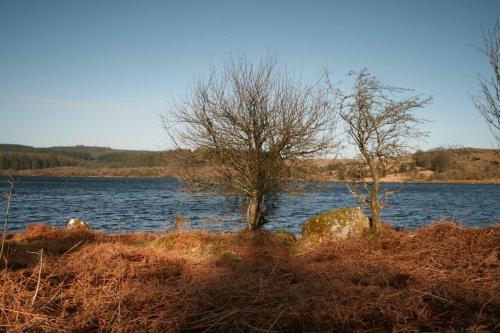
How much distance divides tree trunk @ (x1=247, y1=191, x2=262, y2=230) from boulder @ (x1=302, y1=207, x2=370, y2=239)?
2803mm

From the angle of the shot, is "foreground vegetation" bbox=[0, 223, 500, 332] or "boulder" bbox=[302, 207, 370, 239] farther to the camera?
"boulder" bbox=[302, 207, 370, 239]

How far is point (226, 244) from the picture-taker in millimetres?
11320

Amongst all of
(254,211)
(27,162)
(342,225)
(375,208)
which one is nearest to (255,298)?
(375,208)

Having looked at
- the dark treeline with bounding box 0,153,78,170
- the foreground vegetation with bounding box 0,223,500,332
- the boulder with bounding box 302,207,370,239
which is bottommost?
the boulder with bounding box 302,207,370,239

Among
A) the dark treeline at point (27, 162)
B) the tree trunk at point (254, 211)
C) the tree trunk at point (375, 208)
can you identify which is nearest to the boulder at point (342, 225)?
the tree trunk at point (375, 208)

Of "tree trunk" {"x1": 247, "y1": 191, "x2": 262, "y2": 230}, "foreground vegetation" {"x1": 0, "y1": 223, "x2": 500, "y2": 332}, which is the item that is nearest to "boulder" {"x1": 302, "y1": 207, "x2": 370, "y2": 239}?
"tree trunk" {"x1": 247, "y1": 191, "x2": 262, "y2": 230}

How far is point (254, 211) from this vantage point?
13.8 meters

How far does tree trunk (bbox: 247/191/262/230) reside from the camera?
13734mm

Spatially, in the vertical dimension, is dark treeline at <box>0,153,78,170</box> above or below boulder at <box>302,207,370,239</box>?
above

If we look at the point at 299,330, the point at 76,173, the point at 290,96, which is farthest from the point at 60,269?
the point at 76,173

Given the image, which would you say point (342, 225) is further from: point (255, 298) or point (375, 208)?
point (255, 298)

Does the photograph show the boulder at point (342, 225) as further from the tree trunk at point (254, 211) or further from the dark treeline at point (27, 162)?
the dark treeline at point (27, 162)

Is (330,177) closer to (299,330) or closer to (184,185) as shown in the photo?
(184,185)

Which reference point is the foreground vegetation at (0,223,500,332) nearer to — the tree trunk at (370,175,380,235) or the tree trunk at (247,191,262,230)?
the tree trunk at (370,175,380,235)
